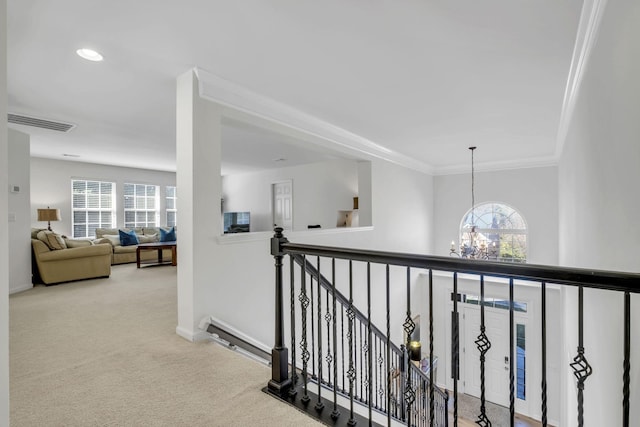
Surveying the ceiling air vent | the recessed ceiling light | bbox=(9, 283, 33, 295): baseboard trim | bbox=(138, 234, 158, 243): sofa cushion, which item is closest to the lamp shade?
bbox=(138, 234, 158, 243): sofa cushion

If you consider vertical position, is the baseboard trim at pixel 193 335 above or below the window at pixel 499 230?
below

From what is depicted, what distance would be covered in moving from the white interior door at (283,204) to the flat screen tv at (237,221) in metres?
0.79

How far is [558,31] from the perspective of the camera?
2.12 meters

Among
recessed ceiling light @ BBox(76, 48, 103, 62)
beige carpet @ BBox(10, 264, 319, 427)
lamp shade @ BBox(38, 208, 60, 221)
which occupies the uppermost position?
recessed ceiling light @ BBox(76, 48, 103, 62)

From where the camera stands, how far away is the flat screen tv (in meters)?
8.69

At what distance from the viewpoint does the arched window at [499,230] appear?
663cm

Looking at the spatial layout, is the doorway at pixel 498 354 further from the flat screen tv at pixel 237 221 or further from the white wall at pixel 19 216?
the white wall at pixel 19 216

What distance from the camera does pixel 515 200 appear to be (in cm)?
662

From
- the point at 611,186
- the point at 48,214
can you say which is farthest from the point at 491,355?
the point at 48,214

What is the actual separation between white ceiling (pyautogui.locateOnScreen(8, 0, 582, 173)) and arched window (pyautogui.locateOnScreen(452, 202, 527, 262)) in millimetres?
2743

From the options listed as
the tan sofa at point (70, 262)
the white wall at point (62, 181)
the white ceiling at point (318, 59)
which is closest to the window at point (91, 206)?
the white wall at point (62, 181)

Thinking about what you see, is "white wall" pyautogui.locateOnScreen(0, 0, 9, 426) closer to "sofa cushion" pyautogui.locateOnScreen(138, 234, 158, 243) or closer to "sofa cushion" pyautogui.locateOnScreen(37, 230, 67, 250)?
"sofa cushion" pyautogui.locateOnScreen(37, 230, 67, 250)

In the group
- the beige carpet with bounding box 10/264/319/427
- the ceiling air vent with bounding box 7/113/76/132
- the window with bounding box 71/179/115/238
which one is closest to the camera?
the beige carpet with bounding box 10/264/319/427

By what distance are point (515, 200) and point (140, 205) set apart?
30.6 feet
